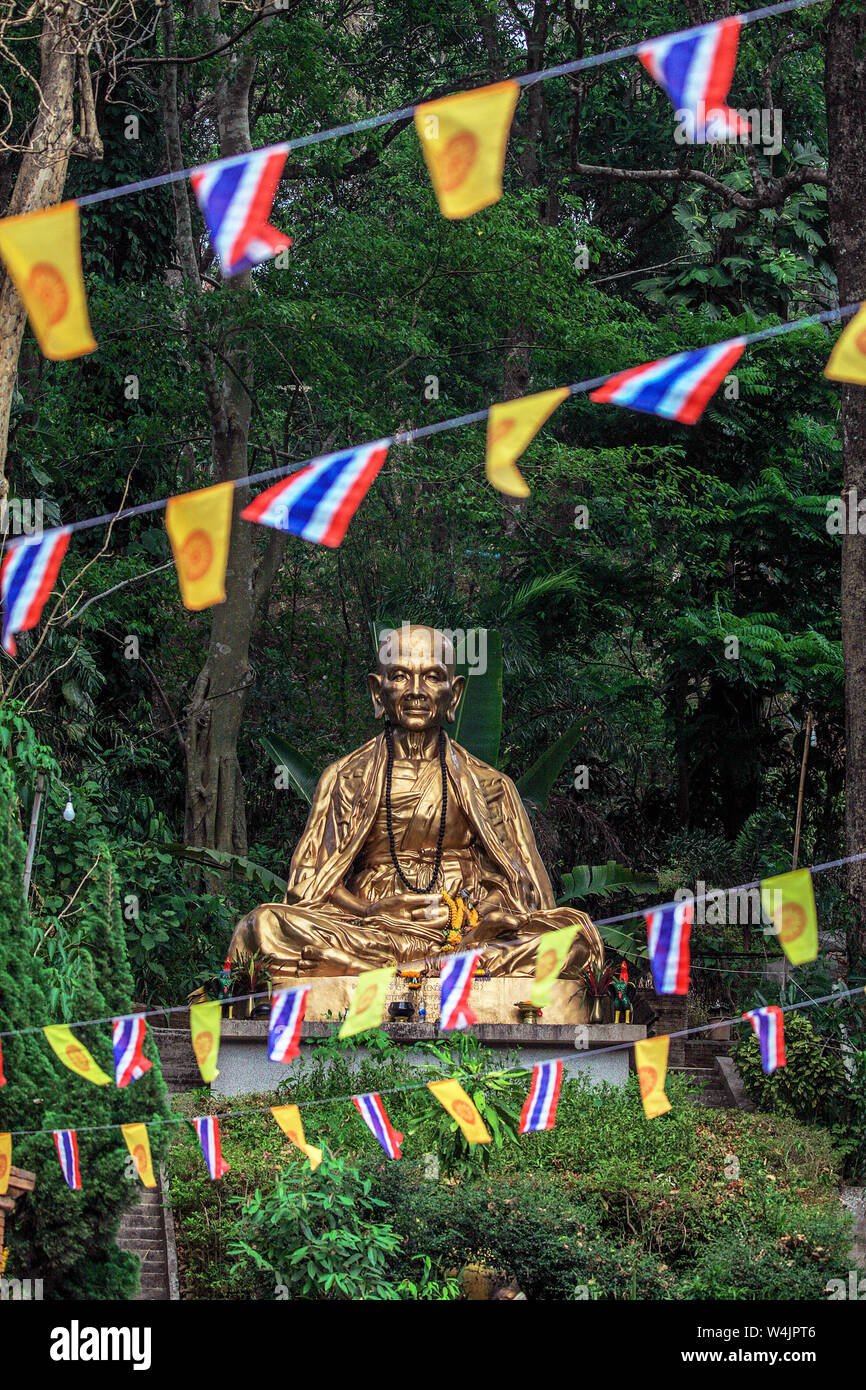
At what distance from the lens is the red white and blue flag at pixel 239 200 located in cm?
708

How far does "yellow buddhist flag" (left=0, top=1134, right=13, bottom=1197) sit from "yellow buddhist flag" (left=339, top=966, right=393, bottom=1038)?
1857mm

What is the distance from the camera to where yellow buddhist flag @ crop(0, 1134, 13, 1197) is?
8125mm

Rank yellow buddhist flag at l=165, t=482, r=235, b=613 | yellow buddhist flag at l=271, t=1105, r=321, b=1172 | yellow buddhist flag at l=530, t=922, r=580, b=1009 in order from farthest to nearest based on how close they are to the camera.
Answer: yellow buddhist flag at l=530, t=922, r=580, b=1009, yellow buddhist flag at l=271, t=1105, r=321, b=1172, yellow buddhist flag at l=165, t=482, r=235, b=613

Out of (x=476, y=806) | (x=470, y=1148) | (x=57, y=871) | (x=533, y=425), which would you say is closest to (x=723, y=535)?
(x=476, y=806)

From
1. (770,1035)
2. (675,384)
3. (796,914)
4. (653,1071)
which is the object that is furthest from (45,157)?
(770,1035)

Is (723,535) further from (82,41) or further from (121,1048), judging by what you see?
(121,1048)

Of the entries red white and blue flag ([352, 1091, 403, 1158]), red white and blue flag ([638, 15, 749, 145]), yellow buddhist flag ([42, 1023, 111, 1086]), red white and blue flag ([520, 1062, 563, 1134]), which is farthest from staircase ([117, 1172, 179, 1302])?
red white and blue flag ([638, 15, 749, 145])

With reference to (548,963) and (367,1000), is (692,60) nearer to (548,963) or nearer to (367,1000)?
(367,1000)

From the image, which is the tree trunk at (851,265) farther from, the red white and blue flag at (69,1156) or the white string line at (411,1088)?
the red white and blue flag at (69,1156)

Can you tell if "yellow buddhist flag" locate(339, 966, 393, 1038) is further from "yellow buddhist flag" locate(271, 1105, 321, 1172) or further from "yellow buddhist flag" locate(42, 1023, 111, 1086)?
"yellow buddhist flag" locate(42, 1023, 111, 1086)

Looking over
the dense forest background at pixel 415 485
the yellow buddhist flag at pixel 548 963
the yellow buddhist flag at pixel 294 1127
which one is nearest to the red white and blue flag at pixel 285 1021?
the yellow buddhist flag at pixel 294 1127

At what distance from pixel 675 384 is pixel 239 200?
2.03 meters

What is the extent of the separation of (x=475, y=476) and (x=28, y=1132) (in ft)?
35.9

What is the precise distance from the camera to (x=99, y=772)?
16.7 meters
